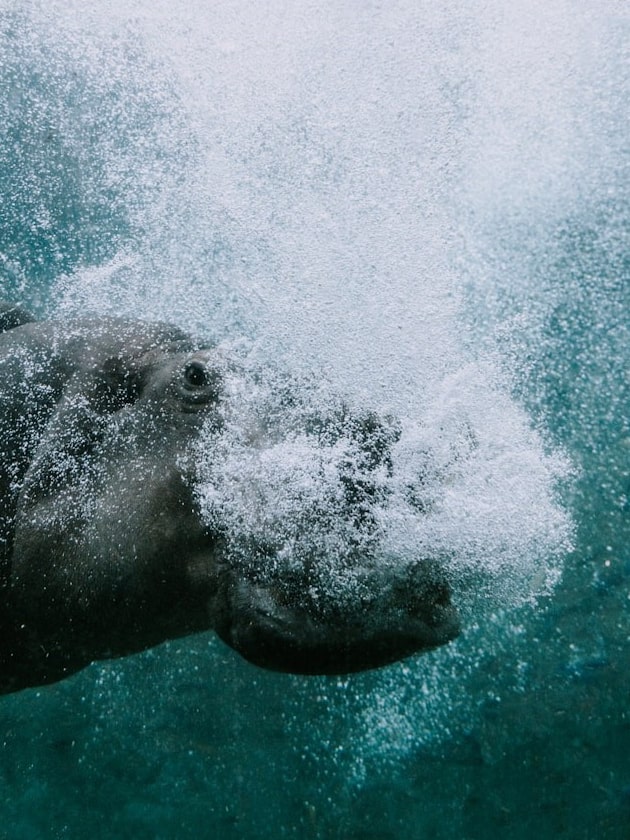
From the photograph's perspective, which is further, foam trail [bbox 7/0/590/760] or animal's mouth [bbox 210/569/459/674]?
foam trail [bbox 7/0/590/760]

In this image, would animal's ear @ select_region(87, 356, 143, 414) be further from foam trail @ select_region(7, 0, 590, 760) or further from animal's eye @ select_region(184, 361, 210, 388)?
foam trail @ select_region(7, 0, 590, 760)

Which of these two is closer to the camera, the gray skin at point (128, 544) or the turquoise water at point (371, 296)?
the gray skin at point (128, 544)

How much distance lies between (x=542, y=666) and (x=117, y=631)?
506 centimetres

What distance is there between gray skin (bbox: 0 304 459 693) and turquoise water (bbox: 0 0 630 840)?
2.01ft

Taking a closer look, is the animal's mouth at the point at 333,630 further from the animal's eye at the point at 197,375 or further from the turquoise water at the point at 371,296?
the turquoise water at the point at 371,296

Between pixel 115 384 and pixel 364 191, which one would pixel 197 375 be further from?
pixel 364 191

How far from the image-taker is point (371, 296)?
10.7 ft

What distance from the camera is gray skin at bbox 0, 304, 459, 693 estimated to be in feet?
5.28

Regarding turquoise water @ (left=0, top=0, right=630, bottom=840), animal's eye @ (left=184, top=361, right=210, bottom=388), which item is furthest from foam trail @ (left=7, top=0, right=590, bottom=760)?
animal's eye @ (left=184, top=361, right=210, bottom=388)

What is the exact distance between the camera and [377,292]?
3316 millimetres

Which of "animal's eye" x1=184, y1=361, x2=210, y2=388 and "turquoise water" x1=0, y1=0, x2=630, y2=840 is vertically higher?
"animal's eye" x1=184, y1=361, x2=210, y2=388

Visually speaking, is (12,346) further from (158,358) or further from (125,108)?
(125,108)

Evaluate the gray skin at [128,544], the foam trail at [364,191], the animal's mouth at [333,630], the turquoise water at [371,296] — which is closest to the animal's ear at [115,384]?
the gray skin at [128,544]

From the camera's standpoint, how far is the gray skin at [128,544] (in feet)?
5.28
